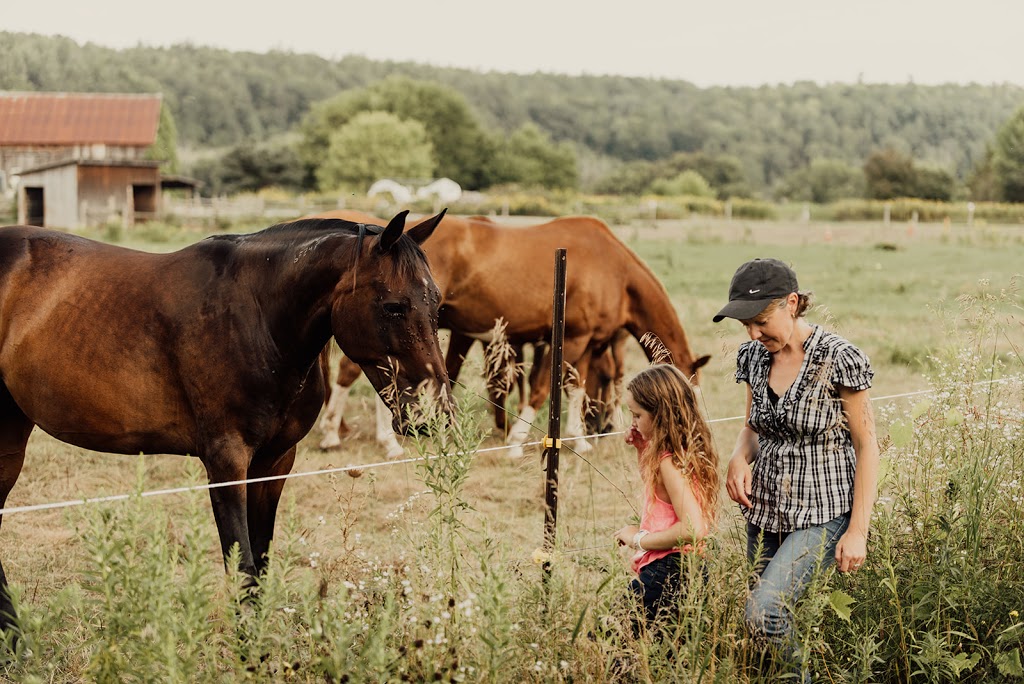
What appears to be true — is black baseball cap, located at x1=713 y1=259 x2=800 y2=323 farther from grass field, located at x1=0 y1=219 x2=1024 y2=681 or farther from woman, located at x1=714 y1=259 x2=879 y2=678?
grass field, located at x1=0 y1=219 x2=1024 y2=681

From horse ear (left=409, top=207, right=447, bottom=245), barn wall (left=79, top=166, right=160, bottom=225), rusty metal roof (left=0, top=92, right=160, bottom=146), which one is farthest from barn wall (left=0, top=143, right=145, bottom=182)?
horse ear (left=409, top=207, right=447, bottom=245)

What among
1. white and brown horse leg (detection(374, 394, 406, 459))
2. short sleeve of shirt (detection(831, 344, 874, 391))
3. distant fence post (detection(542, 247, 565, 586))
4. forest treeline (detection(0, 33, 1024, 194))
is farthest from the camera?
forest treeline (detection(0, 33, 1024, 194))

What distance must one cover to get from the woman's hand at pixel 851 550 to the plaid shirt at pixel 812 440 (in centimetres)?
11

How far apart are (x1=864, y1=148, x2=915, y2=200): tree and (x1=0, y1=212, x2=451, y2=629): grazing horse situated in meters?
68.1

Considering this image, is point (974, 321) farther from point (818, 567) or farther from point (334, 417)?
point (334, 417)

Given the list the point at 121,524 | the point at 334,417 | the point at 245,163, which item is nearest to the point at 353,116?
the point at 245,163

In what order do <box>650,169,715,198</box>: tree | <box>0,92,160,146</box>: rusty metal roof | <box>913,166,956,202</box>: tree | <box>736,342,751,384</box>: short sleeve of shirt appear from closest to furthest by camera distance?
<box>736,342,751,384</box>: short sleeve of shirt < <box>0,92,160,146</box>: rusty metal roof < <box>913,166,956,202</box>: tree < <box>650,169,715,198</box>: tree

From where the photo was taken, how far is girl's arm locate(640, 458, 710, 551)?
330 cm

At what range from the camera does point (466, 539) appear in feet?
10.3

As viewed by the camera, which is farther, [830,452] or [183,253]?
[183,253]

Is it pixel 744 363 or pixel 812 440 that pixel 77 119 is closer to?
pixel 744 363

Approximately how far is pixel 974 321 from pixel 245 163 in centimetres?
7252

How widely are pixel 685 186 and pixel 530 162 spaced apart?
15050 mm

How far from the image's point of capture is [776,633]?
318cm
